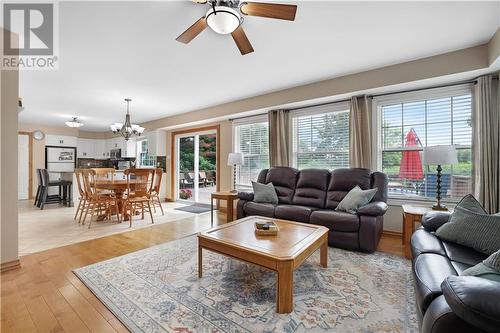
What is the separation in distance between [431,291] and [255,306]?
1182 mm

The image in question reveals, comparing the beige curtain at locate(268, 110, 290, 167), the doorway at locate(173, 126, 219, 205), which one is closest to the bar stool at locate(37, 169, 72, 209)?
the doorway at locate(173, 126, 219, 205)

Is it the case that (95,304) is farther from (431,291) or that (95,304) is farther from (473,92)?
(473,92)

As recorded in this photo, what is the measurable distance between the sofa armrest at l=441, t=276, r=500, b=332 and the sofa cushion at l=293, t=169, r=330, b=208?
2797 millimetres

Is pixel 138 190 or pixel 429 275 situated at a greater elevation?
pixel 138 190

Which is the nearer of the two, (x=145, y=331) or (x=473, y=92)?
(x=145, y=331)

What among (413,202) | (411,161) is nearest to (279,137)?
(411,161)

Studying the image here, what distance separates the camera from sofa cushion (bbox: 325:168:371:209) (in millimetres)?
3535

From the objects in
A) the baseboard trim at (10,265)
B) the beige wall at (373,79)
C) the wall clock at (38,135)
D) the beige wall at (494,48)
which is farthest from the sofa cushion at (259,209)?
the wall clock at (38,135)

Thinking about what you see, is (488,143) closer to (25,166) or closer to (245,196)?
(245,196)

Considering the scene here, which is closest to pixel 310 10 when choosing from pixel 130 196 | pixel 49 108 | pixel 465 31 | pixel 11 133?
pixel 465 31

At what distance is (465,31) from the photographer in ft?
8.10

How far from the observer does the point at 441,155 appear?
2.78 metres

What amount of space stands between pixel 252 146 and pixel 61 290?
4.10m

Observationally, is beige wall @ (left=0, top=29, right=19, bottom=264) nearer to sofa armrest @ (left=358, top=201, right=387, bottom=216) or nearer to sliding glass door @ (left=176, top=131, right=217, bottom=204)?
sofa armrest @ (left=358, top=201, right=387, bottom=216)
